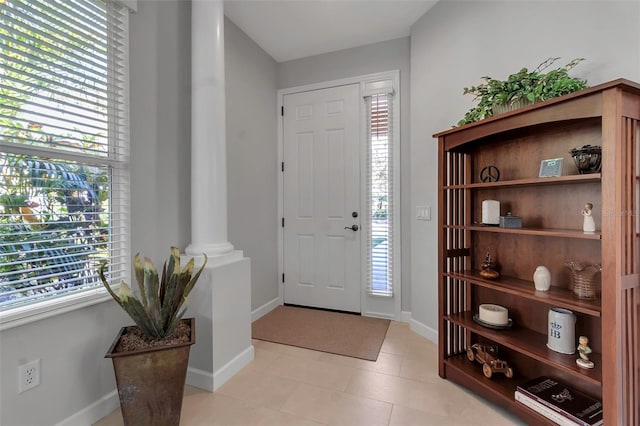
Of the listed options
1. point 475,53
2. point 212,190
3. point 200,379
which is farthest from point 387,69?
point 200,379

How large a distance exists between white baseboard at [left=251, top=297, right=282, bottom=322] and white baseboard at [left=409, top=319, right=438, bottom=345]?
4.73 feet

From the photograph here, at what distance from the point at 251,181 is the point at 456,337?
2.15 metres

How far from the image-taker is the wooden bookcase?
3.67 ft

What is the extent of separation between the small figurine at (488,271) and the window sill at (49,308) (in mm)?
2110

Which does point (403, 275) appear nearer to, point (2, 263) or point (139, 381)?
point (139, 381)

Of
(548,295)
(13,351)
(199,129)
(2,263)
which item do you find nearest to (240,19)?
(199,129)

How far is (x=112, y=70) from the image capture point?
1617mm

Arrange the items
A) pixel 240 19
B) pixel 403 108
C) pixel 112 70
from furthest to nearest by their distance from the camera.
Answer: pixel 403 108 < pixel 240 19 < pixel 112 70

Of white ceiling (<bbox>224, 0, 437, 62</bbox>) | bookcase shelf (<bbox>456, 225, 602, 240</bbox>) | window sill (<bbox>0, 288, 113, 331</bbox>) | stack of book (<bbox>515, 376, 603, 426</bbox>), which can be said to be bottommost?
stack of book (<bbox>515, 376, 603, 426</bbox>)

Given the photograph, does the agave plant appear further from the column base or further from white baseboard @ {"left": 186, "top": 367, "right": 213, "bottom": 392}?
white baseboard @ {"left": 186, "top": 367, "right": 213, "bottom": 392}

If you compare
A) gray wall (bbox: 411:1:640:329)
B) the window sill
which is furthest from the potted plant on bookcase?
gray wall (bbox: 411:1:640:329)

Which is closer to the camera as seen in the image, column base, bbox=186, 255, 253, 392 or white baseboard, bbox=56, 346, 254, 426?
white baseboard, bbox=56, 346, 254, 426

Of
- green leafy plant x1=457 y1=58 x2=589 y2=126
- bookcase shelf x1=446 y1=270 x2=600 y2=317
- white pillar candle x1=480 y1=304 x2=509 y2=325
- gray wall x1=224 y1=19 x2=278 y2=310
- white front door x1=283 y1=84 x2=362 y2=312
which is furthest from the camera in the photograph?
white front door x1=283 y1=84 x2=362 y2=312

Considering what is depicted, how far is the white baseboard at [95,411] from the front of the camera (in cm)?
141
